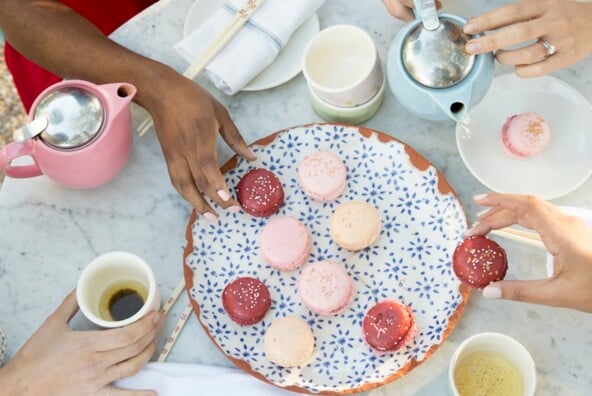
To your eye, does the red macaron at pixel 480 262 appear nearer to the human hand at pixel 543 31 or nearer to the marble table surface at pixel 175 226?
the marble table surface at pixel 175 226

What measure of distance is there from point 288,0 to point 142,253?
1.59ft

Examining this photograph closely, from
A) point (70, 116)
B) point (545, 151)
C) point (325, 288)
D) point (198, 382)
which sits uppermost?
point (70, 116)

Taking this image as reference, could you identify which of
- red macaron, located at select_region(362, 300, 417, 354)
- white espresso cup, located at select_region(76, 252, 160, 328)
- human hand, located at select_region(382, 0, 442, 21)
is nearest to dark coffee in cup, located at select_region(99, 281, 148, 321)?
white espresso cup, located at select_region(76, 252, 160, 328)

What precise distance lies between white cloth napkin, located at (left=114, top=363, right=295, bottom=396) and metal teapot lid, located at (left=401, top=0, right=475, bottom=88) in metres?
0.51

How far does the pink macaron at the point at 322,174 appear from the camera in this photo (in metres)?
1.21

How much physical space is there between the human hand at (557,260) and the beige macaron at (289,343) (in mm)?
272

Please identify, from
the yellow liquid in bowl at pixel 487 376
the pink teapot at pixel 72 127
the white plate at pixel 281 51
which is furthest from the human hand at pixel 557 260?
the pink teapot at pixel 72 127

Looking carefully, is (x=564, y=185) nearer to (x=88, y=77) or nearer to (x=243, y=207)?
(x=243, y=207)

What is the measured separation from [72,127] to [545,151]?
2.38ft

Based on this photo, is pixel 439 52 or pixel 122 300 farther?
pixel 122 300

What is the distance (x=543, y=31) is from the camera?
1137 millimetres

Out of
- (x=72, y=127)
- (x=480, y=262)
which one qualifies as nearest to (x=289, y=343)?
(x=480, y=262)

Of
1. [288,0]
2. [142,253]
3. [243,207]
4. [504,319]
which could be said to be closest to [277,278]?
[243,207]

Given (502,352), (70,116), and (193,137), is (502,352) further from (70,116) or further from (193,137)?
(70,116)
